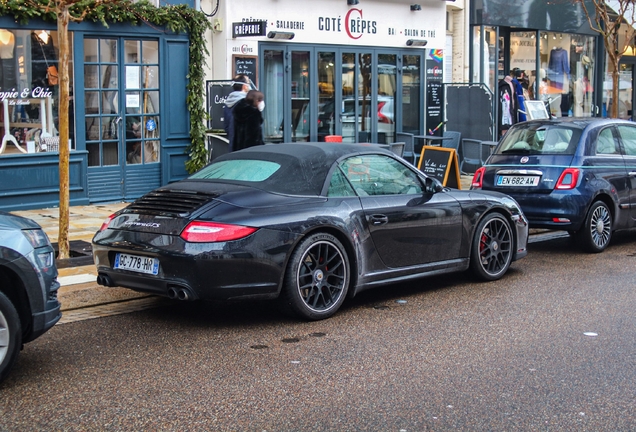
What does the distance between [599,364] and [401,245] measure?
2373mm

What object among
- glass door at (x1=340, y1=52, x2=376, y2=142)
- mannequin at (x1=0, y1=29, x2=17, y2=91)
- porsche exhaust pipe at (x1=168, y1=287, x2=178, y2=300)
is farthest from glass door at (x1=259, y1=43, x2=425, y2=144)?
porsche exhaust pipe at (x1=168, y1=287, x2=178, y2=300)

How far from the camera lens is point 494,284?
342 inches

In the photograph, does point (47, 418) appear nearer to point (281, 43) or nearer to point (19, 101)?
point (19, 101)

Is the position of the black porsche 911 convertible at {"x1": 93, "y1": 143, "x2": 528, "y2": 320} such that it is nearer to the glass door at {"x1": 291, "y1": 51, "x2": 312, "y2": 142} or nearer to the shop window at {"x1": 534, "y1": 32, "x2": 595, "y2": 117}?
the glass door at {"x1": 291, "y1": 51, "x2": 312, "y2": 142}

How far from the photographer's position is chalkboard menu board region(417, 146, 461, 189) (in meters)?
13.6

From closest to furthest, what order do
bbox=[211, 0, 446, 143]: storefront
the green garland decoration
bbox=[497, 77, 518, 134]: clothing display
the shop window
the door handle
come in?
the door handle < the green garland decoration < bbox=[211, 0, 446, 143]: storefront < bbox=[497, 77, 518, 134]: clothing display < the shop window

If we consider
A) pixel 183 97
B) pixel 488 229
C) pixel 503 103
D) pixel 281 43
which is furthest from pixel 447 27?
pixel 488 229

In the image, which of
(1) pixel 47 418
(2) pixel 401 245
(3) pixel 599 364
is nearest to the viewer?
(1) pixel 47 418

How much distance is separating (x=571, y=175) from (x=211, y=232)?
18.1 ft

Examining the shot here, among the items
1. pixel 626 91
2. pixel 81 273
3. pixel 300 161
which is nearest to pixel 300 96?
pixel 81 273

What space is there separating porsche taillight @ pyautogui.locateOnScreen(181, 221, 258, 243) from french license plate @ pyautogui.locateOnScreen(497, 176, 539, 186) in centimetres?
511

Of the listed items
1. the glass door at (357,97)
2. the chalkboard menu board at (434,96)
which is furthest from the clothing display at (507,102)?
the glass door at (357,97)

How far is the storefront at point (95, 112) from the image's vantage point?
13.0 meters

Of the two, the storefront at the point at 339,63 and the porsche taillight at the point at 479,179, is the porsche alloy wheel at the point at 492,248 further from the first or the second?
the storefront at the point at 339,63
